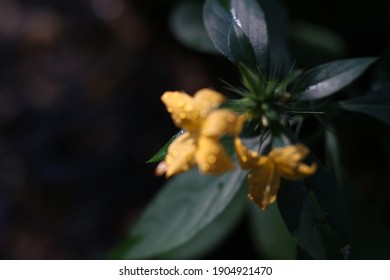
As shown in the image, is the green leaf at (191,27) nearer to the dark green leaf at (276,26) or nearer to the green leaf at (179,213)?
the dark green leaf at (276,26)

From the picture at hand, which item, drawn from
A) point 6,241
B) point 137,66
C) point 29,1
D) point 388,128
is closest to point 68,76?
point 137,66

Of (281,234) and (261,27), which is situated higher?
(261,27)

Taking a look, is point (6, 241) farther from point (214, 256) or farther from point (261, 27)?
point (261, 27)

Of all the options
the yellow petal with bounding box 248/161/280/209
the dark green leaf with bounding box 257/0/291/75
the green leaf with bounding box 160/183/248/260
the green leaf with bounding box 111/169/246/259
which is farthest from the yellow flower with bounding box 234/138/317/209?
the green leaf with bounding box 160/183/248/260

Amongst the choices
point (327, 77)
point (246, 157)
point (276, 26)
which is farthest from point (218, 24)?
point (276, 26)

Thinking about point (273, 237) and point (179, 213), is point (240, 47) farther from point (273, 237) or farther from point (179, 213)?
point (273, 237)

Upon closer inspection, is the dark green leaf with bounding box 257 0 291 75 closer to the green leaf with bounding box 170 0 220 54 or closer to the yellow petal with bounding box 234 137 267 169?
the green leaf with bounding box 170 0 220 54
